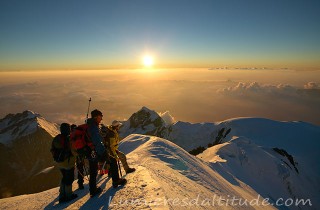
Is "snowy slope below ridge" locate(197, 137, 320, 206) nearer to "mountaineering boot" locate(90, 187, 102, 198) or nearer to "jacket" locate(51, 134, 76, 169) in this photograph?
"mountaineering boot" locate(90, 187, 102, 198)

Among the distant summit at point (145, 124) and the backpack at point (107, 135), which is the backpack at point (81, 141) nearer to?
the backpack at point (107, 135)

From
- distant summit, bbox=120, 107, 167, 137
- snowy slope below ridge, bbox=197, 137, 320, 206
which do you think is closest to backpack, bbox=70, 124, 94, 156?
snowy slope below ridge, bbox=197, 137, 320, 206

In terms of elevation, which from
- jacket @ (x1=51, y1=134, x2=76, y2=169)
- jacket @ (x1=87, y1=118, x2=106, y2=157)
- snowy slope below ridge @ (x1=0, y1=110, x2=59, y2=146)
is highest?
jacket @ (x1=87, y1=118, x2=106, y2=157)

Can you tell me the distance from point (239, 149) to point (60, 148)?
43219 millimetres

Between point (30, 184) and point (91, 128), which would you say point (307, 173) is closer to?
point (91, 128)

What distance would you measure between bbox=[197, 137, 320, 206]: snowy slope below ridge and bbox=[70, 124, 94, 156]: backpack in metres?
29.4

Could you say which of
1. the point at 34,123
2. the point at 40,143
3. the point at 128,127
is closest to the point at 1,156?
the point at 40,143

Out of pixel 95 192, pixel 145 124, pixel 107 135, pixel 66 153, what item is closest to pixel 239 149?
pixel 107 135

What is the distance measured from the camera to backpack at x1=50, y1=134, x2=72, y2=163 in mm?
7988

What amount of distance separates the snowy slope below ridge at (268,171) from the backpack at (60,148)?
2930cm

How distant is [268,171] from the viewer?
4256 cm

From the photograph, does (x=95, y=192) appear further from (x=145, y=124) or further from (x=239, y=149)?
(x=145, y=124)

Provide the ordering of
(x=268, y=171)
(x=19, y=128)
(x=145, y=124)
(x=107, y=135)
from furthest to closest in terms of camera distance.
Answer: (x=19, y=128) → (x=145, y=124) → (x=268, y=171) → (x=107, y=135)

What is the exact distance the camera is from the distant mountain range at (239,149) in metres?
36.9
